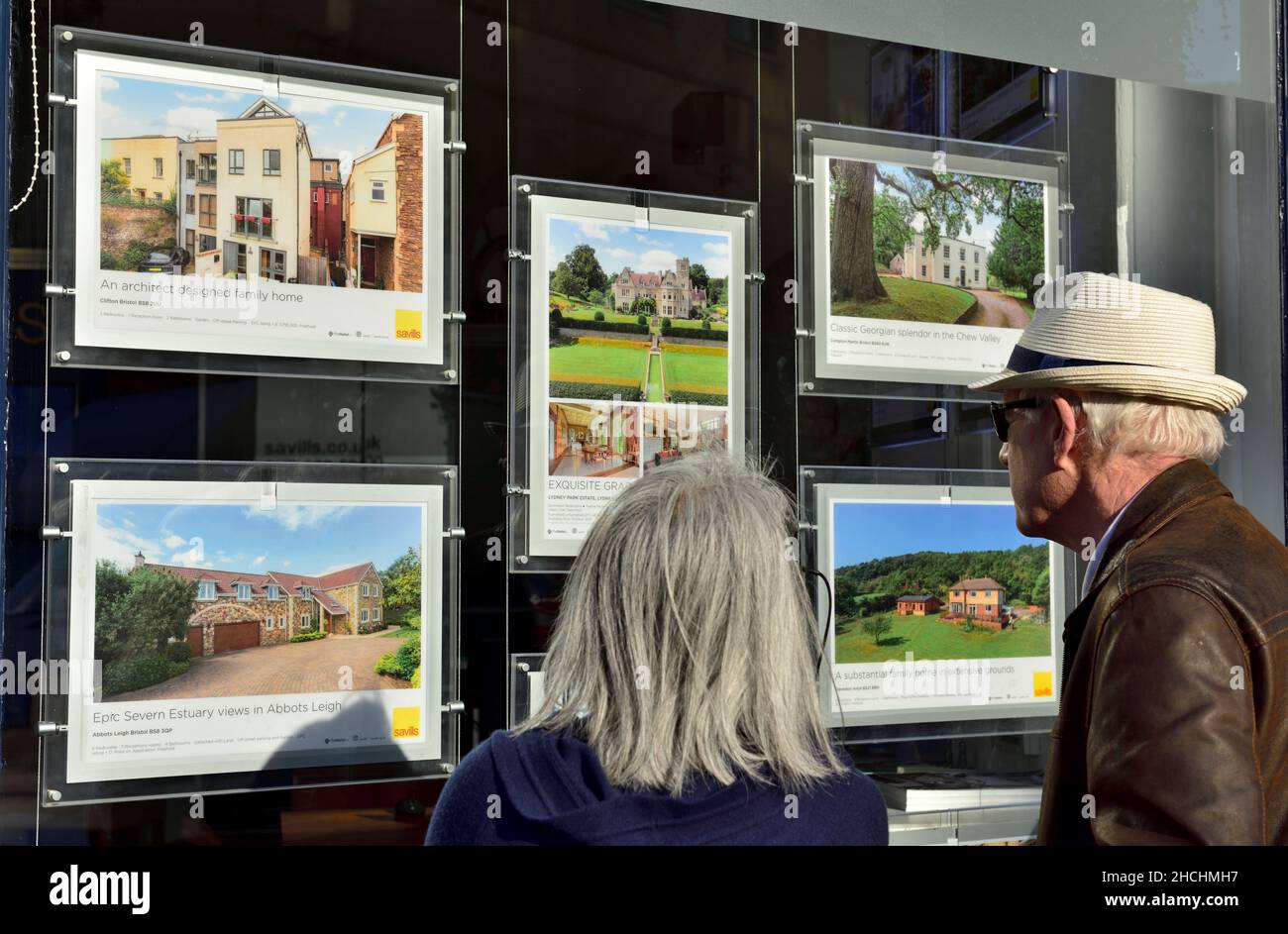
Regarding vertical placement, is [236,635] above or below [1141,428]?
below

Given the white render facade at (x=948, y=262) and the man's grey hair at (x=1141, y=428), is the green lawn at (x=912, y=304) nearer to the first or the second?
the white render facade at (x=948, y=262)

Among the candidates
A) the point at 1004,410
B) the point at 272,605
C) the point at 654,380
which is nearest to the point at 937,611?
the point at 1004,410

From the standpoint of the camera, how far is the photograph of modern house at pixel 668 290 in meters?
2.51

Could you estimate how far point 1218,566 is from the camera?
182 centimetres

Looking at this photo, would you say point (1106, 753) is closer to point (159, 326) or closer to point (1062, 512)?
point (1062, 512)

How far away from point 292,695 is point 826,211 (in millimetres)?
1606

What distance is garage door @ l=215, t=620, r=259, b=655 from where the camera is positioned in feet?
7.10

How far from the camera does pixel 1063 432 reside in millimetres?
2301

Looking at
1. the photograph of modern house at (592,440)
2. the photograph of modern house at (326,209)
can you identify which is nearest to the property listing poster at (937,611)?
the photograph of modern house at (592,440)

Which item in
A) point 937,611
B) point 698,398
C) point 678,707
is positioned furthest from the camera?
point 937,611

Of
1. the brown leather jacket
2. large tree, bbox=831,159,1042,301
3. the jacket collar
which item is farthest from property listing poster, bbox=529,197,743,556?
the brown leather jacket

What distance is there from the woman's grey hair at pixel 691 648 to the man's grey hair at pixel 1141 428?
855 millimetres

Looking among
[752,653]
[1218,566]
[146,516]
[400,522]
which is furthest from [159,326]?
[1218,566]

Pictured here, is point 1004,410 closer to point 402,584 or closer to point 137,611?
point 402,584
